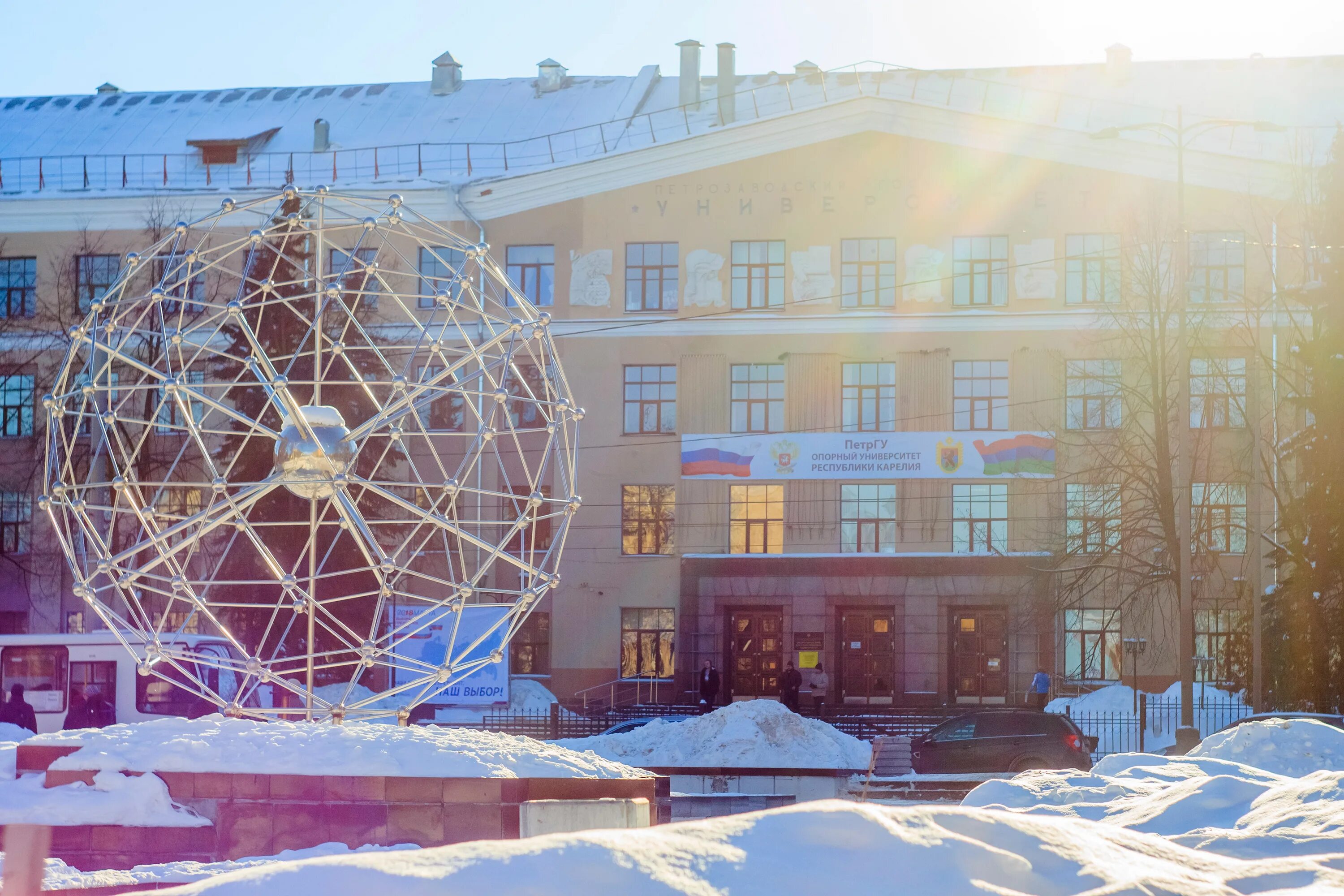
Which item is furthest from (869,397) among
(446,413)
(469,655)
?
(469,655)

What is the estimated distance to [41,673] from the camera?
930 inches

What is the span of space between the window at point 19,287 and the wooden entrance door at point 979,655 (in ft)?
86.7

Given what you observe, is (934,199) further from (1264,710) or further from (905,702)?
(1264,710)

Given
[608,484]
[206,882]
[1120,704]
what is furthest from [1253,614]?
[206,882]

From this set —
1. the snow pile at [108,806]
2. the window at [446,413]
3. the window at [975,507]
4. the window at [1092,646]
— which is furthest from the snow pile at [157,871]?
the window at [1092,646]

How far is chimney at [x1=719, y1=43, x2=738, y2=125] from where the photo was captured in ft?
138

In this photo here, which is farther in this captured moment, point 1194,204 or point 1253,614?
point 1194,204

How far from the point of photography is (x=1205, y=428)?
36.6 metres

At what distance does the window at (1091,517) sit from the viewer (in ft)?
105

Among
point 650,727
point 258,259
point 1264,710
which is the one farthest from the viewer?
point 258,259

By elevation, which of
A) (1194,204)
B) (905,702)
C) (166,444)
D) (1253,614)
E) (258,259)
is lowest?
(905,702)

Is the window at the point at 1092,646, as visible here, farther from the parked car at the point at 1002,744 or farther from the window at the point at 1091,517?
the parked car at the point at 1002,744

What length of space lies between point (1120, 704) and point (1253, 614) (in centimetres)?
689

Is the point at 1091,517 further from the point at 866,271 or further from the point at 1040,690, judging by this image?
the point at 866,271
